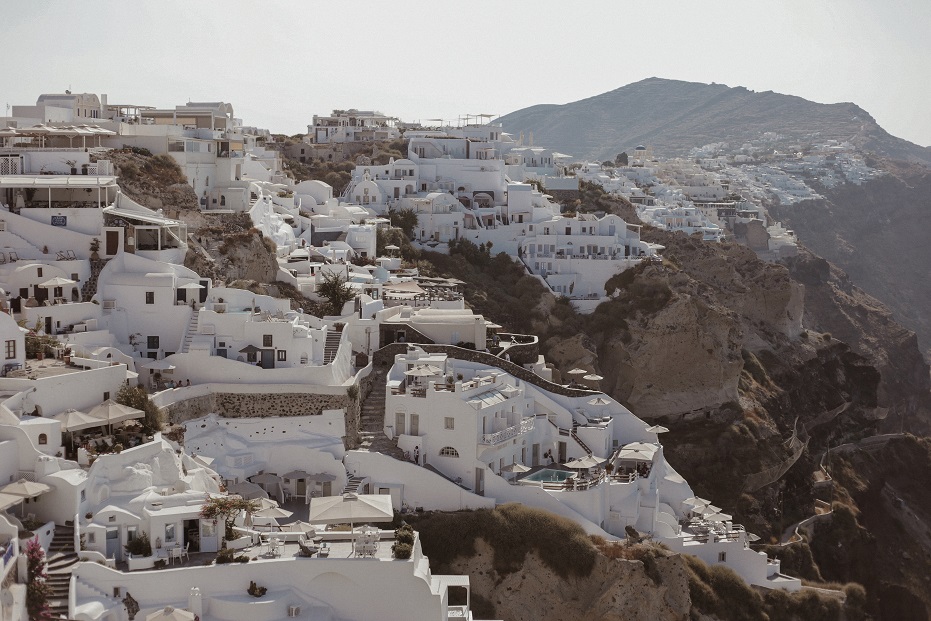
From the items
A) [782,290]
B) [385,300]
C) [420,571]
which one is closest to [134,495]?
[420,571]

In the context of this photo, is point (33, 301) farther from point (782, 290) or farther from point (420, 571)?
point (782, 290)

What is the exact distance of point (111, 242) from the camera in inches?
1823

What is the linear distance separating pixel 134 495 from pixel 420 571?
26.2 ft

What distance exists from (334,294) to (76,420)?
52.7 feet

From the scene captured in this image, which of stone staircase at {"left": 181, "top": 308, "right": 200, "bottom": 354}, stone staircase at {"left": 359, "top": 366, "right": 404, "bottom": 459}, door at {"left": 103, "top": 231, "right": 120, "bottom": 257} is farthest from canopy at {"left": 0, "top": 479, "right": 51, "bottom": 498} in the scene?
door at {"left": 103, "top": 231, "right": 120, "bottom": 257}

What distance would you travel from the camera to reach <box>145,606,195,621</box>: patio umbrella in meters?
29.0

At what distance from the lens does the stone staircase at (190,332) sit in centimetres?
4291

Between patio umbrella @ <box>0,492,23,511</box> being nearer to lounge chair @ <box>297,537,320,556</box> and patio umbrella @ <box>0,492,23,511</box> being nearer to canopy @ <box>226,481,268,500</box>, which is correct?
lounge chair @ <box>297,537,320,556</box>

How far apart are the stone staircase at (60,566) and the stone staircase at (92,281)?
561 inches

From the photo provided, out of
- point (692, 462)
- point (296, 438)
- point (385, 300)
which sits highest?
point (385, 300)

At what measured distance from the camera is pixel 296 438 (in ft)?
137

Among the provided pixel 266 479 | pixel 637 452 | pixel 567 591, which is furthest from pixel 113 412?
pixel 637 452

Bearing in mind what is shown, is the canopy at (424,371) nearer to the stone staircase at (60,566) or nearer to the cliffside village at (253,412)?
the cliffside village at (253,412)

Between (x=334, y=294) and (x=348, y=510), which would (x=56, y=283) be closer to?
(x=334, y=294)
